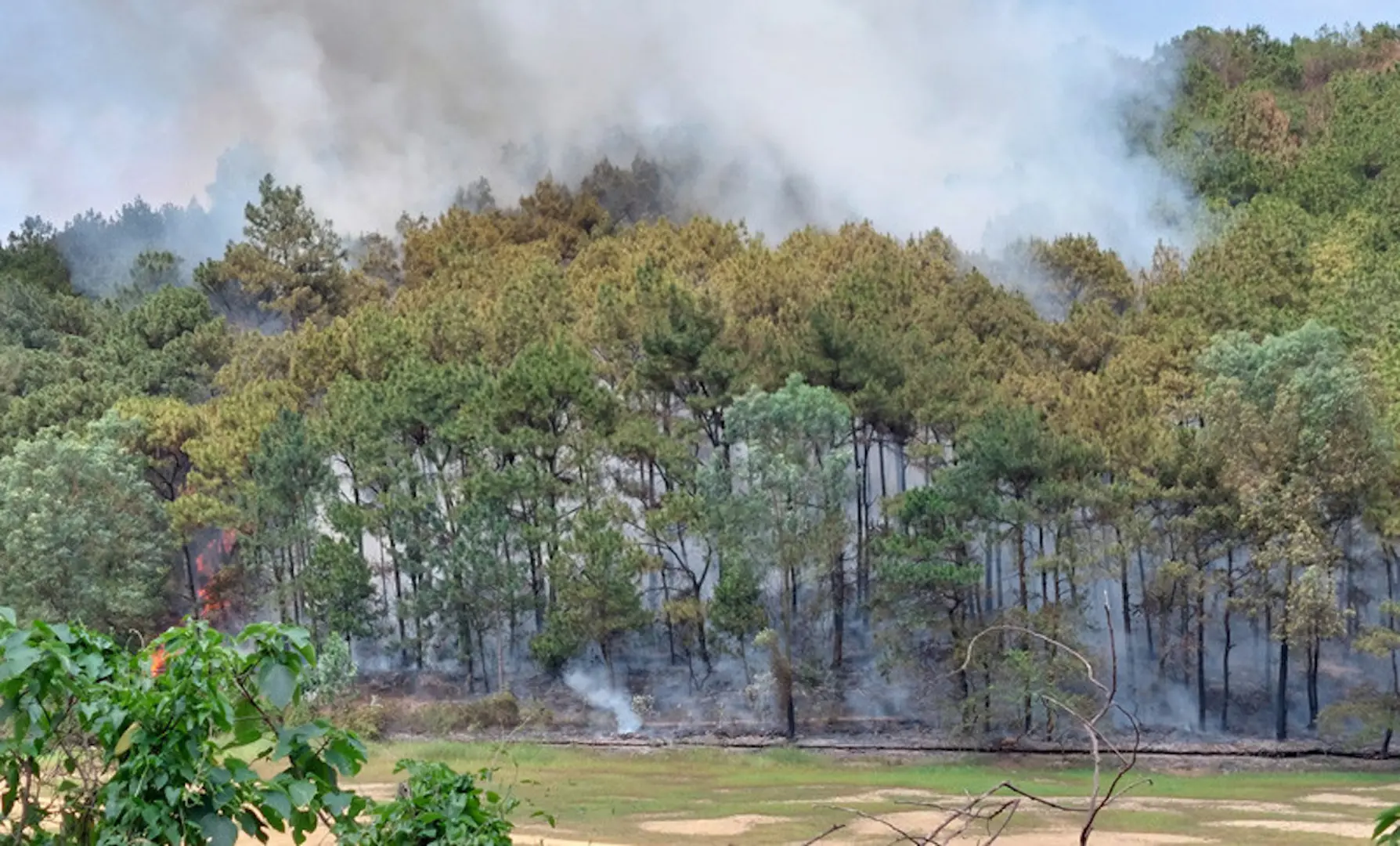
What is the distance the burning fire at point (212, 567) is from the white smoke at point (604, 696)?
738 centimetres

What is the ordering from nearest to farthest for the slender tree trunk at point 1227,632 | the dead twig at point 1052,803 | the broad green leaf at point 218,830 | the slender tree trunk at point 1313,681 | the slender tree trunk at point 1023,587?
1. the dead twig at point 1052,803
2. the broad green leaf at point 218,830
3. the slender tree trunk at point 1023,587
4. the slender tree trunk at point 1313,681
5. the slender tree trunk at point 1227,632

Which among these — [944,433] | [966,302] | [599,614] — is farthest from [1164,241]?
[599,614]

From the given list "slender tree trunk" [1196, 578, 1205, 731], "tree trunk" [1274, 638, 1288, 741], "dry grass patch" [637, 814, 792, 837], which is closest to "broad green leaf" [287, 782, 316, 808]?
"dry grass patch" [637, 814, 792, 837]

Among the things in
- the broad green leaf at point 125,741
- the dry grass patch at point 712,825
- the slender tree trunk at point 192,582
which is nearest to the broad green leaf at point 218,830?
the broad green leaf at point 125,741

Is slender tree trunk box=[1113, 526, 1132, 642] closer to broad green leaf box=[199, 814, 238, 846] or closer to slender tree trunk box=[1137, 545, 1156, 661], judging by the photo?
slender tree trunk box=[1137, 545, 1156, 661]

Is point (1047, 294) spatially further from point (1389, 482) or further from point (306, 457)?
point (306, 457)

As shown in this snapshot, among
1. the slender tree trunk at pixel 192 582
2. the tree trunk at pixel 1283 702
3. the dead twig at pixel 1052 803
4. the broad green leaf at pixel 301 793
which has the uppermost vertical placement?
the slender tree trunk at pixel 192 582

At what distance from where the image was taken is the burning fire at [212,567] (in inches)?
1142

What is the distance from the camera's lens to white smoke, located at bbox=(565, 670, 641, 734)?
2569 centimetres

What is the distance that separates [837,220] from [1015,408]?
43.5 ft

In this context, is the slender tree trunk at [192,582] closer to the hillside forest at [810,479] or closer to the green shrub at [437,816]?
the hillside forest at [810,479]

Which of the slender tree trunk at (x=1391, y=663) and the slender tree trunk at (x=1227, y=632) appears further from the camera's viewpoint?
the slender tree trunk at (x=1227, y=632)

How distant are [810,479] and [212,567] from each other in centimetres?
1304

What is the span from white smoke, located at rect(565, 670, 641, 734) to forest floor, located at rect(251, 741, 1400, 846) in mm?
1320
